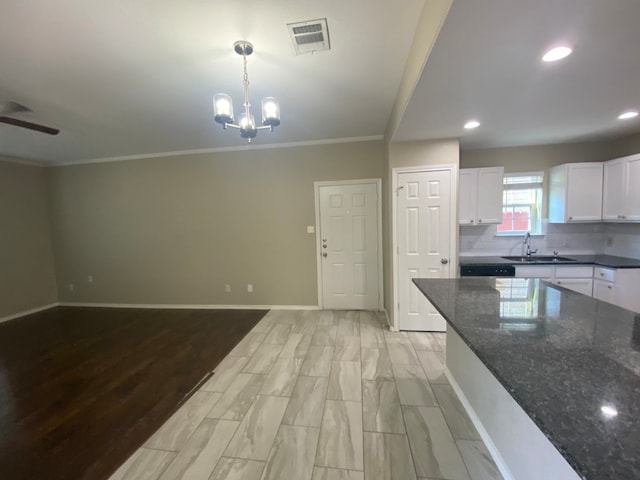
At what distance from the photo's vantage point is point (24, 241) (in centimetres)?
455

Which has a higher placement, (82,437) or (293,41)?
(293,41)

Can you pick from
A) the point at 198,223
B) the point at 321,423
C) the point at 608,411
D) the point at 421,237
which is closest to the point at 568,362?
the point at 608,411

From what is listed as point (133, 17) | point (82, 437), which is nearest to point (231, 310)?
point (82, 437)

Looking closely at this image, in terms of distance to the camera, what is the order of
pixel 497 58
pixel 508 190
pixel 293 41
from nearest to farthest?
pixel 497 58 → pixel 293 41 → pixel 508 190

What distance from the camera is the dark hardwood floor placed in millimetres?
1759

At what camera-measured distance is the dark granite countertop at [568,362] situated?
636mm

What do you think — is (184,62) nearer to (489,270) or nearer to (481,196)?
(481,196)

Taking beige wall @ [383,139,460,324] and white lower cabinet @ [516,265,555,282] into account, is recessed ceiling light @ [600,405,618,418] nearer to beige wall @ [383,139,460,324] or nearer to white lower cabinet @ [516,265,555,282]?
beige wall @ [383,139,460,324]

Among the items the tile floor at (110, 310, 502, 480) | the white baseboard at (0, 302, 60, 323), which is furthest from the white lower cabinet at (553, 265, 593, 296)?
the white baseboard at (0, 302, 60, 323)

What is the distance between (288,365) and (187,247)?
9.55ft

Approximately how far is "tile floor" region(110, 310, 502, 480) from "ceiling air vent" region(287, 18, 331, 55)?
8.77 feet

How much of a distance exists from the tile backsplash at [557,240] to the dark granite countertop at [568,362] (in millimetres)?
2107

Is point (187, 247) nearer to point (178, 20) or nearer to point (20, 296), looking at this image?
point (20, 296)

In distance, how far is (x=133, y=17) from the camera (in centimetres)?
154
